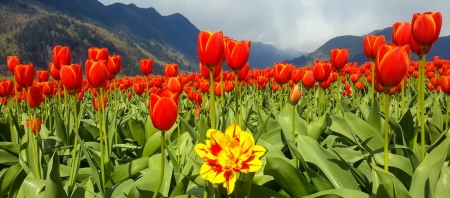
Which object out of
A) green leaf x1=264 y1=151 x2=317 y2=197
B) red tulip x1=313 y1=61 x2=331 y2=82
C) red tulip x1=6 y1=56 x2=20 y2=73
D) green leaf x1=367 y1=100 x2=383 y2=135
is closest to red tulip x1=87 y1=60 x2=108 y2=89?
green leaf x1=264 y1=151 x2=317 y2=197

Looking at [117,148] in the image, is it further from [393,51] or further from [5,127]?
[393,51]

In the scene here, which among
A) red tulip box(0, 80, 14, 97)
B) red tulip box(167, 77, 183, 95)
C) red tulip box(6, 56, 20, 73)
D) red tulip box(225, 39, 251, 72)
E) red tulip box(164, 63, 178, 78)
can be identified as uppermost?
red tulip box(225, 39, 251, 72)

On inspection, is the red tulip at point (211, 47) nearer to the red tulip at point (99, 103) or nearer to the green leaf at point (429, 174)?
the red tulip at point (99, 103)

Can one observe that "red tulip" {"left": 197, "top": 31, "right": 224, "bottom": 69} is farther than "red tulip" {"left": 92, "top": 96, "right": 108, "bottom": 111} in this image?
No

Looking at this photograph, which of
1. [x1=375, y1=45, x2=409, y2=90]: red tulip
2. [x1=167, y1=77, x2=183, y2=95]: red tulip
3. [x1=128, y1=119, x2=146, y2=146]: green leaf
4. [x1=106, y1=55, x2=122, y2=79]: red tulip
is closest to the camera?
[x1=375, y1=45, x2=409, y2=90]: red tulip

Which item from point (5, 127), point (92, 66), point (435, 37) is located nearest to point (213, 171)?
point (92, 66)

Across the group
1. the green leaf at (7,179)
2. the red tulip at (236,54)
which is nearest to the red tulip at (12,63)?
the green leaf at (7,179)

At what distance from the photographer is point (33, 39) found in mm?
127375

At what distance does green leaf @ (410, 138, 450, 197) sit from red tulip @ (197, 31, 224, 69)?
39.0 inches

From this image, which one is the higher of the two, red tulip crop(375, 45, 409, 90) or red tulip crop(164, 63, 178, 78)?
red tulip crop(375, 45, 409, 90)

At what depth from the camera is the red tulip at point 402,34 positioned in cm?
210

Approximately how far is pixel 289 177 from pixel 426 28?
102 cm

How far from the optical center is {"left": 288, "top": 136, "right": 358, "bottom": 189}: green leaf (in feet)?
5.70

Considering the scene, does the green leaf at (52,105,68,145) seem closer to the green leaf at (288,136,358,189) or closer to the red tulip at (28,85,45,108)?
the red tulip at (28,85,45,108)
